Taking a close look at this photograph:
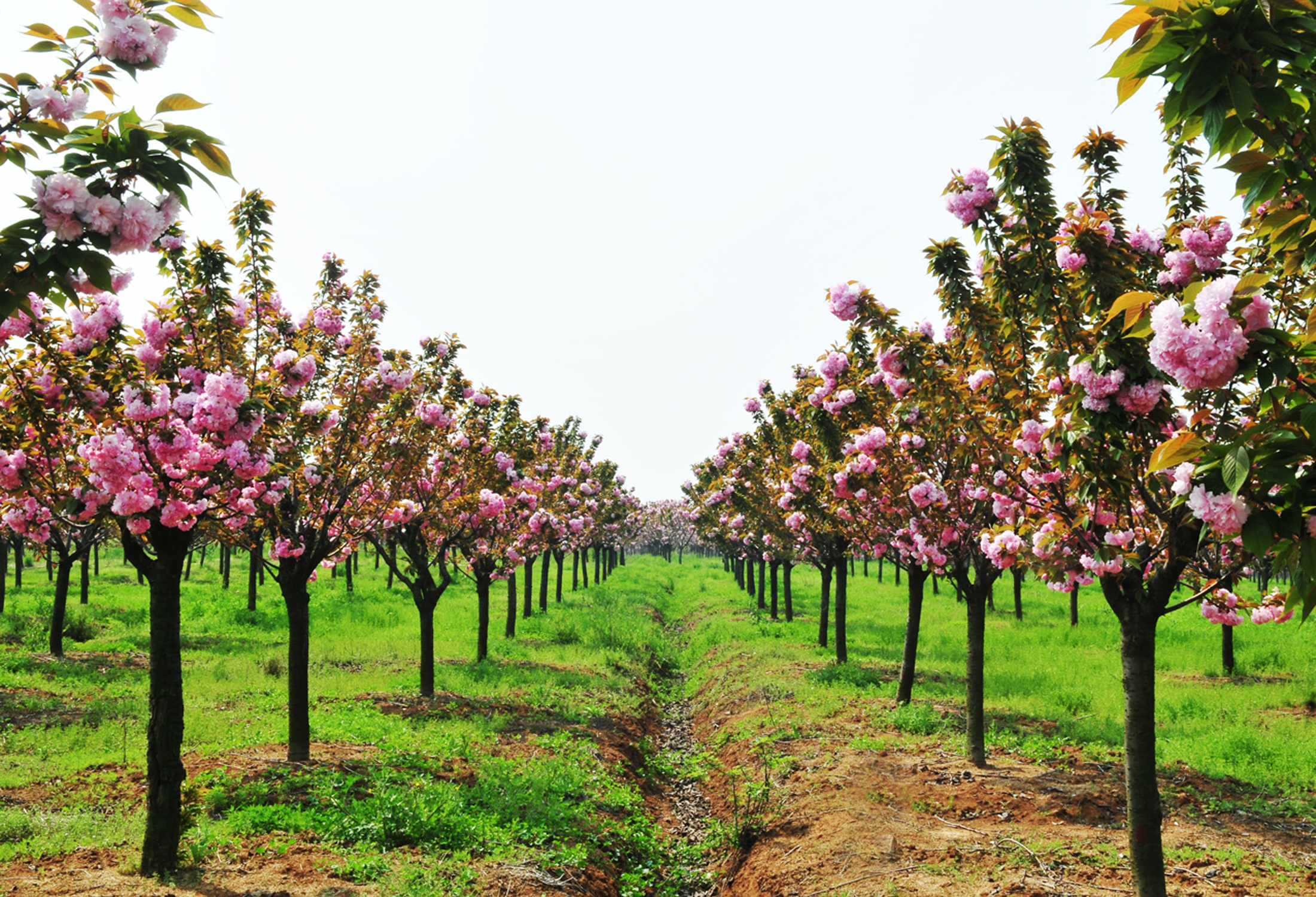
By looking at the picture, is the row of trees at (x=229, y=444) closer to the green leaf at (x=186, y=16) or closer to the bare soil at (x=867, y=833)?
the bare soil at (x=867, y=833)

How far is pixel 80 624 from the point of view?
1869 cm

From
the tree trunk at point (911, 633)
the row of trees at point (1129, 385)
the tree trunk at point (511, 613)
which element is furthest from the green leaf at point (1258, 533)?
the tree trunk at point (511, 613)

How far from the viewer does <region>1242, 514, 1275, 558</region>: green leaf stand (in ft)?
7.34

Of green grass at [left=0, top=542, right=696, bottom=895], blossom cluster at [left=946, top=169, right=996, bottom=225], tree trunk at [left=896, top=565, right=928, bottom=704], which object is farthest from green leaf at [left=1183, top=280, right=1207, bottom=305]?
tree trunk at [left=896, top=565, right=928, bottom=704]

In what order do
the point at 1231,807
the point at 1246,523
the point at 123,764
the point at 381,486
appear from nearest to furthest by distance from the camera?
the point at 1246,523 → the point at 1231,807 → the point at 123,764 → the point at 381,486

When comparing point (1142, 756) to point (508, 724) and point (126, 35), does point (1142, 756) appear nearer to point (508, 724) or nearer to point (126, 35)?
point (126, 35)

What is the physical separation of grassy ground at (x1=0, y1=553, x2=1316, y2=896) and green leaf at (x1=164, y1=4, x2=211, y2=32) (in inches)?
227

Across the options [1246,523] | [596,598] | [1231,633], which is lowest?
[596,598]

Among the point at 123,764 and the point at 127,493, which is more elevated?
the point at 127,493

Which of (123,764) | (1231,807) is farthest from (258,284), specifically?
(1231,807)

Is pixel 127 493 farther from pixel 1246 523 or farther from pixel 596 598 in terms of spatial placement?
pixel 596 598

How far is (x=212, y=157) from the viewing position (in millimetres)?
2701

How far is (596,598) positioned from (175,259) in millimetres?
27323

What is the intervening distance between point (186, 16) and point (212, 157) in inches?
20.8
